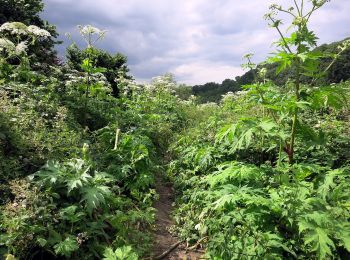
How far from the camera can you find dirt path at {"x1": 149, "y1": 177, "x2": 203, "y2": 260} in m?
4.41

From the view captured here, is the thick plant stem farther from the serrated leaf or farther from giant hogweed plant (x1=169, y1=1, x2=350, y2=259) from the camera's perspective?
the serrated leaf

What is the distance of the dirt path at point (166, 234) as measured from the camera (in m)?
4.41

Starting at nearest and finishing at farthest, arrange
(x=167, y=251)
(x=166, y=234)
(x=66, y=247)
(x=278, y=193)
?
(x=66, y=247) → (x=278, y=193) → (x=167, y=251) → (x=166, y=234)

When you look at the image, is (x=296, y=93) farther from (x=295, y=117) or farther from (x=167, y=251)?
(x=167, y=251)

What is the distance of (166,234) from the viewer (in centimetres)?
490

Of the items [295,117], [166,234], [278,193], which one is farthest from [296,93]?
[166,234]

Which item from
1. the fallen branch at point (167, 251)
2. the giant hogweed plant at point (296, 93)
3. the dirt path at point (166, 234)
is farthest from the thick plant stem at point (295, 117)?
the fallen branch at point (167, 251)

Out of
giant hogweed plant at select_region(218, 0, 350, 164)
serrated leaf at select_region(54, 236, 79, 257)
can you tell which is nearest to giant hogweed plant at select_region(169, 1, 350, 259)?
giant hogweed plant at select_region(218, 0, 350, 164)

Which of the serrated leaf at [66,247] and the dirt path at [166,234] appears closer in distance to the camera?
the serrated leaf at [66,247]

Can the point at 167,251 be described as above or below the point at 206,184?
below

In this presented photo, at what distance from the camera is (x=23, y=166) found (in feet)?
14.4

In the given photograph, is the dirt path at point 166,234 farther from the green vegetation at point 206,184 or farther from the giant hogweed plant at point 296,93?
the giant hogweed plant at point 296,93

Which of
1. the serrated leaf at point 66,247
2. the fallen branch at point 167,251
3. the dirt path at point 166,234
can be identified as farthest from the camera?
the dirt path at point 166,234

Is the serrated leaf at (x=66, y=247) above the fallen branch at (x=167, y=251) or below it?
above
